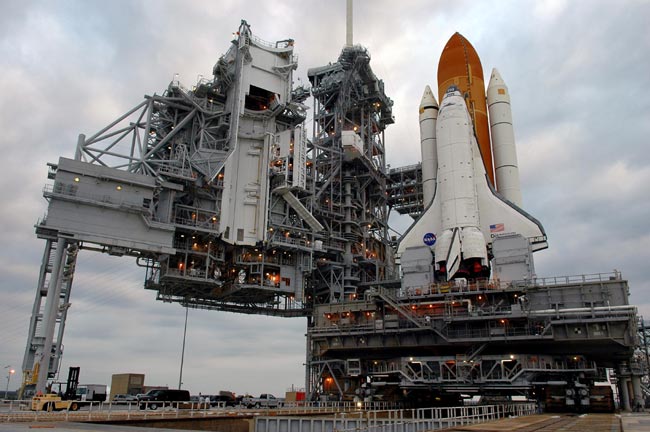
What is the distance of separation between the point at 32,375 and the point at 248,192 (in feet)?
87.2

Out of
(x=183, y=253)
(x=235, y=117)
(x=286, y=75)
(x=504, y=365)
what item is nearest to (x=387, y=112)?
(x=286, y=75)

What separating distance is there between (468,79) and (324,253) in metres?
27.0

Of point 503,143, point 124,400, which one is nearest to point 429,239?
point 503,143

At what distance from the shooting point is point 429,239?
176 ft

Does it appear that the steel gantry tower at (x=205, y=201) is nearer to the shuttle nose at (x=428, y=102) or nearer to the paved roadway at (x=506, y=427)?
the shuttle nose at (x=428, y=102)

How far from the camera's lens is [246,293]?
2340 inches

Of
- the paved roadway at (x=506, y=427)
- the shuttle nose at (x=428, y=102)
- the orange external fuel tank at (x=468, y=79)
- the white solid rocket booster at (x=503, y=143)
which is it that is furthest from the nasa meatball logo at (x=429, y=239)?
the paved roadway at (x=506, y=427)

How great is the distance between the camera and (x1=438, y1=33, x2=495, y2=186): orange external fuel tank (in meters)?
59.4

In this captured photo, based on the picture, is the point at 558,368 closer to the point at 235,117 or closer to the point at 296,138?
the point at 296,138

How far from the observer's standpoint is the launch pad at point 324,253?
43.4m

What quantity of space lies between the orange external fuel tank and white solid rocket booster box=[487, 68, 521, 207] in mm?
779

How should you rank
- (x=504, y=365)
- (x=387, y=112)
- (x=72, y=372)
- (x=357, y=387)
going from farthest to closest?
(x=387, y=112), (x=357, y=387), (x=504, y=365), (x=72, y=372)

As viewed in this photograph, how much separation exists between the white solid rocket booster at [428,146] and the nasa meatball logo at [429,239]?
20.0 ft

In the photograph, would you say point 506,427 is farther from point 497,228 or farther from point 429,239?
point 429,239
